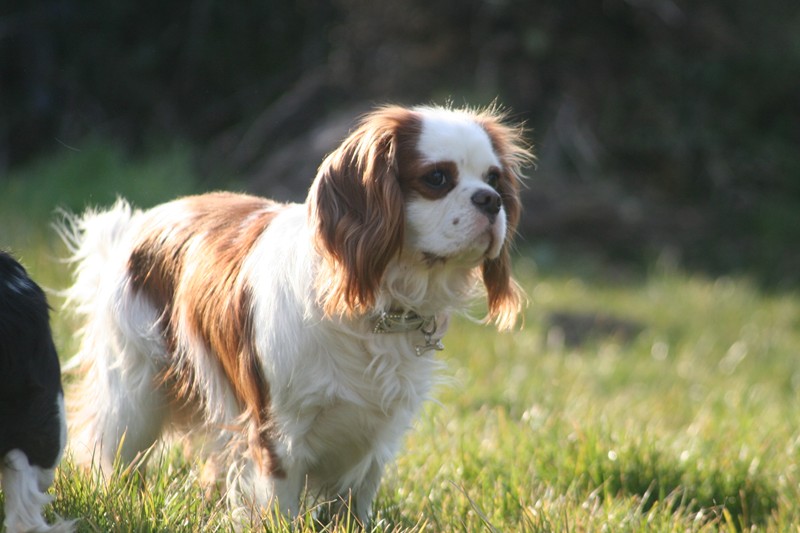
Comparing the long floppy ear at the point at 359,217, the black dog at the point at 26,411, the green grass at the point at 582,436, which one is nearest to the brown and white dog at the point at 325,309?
the long floppy ear at the point at 359,217

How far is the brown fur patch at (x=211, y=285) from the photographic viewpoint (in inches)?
134

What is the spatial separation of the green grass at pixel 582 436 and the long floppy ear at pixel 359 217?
67 centimetres

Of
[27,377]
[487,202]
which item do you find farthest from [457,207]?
[27,377]

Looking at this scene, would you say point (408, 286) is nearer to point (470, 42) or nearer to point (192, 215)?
point (192, 215)

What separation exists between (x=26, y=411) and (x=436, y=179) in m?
1.36

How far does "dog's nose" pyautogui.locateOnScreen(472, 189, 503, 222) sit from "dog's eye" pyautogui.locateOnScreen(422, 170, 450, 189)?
11 centimetres

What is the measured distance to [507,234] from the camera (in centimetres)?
364

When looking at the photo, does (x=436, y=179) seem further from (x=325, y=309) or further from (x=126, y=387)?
(x=126, y=387)

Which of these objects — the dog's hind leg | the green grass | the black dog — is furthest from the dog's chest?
the black dog

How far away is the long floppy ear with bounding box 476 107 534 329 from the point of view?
3664 millimetres

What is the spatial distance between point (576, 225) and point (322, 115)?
289cm

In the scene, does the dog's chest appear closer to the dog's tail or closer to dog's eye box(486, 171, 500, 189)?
dog's eye box(486, 171, 500, 189)

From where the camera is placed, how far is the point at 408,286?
11.3ft

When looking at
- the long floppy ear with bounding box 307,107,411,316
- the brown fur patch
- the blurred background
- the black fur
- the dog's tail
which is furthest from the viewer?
the blurred background
